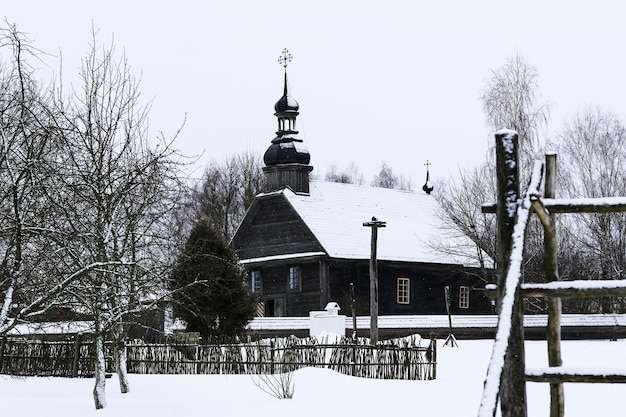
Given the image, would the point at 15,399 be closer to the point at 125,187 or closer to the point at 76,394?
the point at 76,394

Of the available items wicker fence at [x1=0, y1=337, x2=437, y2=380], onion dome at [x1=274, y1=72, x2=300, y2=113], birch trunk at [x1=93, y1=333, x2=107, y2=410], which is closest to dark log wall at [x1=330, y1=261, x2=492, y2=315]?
onion dome at [x1=274, y1=72, x2=300, y2=113]

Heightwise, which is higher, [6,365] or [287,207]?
[287,207]

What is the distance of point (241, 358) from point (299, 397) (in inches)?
307

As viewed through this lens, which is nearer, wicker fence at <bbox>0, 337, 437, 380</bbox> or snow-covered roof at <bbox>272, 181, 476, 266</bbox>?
wicker fence at <bbox>0, 337, 437, 380</bbox>

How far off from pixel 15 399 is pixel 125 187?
224 inches

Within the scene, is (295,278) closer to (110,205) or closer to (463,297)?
(463,297)

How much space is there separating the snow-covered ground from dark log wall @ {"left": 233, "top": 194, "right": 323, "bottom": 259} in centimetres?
1716

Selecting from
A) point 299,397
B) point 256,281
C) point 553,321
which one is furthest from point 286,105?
point 553,321

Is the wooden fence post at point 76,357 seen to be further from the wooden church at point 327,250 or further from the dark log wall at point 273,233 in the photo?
the dark log wall at point 273,233

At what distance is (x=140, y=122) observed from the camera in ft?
52.8

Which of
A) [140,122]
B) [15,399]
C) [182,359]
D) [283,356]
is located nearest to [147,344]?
[182,359]

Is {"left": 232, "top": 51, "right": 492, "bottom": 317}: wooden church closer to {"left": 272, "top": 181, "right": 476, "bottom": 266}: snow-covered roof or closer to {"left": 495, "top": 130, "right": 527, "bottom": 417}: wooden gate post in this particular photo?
{"left": 272, "top": 181, "right": 476, "bottom": 266}: snow-covered roof

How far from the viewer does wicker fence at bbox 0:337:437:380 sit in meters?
20.2

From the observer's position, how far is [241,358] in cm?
2302
